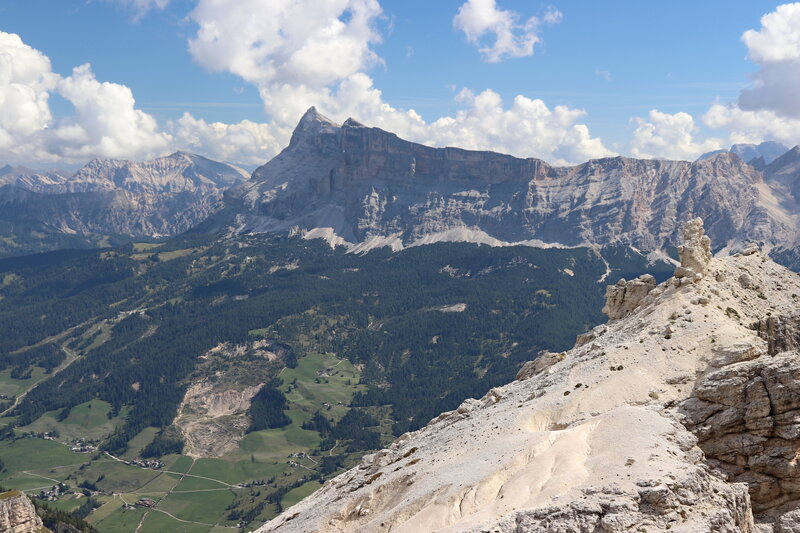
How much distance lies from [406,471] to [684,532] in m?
31.6

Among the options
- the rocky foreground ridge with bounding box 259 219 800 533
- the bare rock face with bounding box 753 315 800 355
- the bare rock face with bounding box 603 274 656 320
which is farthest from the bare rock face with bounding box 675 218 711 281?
the bare rock face with bounding box 603 274 656 320

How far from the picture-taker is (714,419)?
179 ft

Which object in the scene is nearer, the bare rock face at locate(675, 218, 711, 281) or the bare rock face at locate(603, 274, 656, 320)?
the bare rock face at locate(675, 218, 711, 281)

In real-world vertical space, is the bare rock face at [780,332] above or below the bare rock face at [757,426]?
above

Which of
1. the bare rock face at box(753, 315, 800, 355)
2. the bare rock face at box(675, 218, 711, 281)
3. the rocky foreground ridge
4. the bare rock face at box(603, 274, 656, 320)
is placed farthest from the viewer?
the bare rock face at box(603, 274, 656, 320)

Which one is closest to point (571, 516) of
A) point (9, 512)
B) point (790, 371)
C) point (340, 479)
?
point (790, 371)

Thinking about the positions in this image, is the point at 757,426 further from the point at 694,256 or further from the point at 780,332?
the point at 694,256

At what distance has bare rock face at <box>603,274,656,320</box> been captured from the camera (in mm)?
98625

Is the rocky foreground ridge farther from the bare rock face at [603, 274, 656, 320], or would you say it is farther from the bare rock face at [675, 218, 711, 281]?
the bare rock face at [603, 274, 656, 320]

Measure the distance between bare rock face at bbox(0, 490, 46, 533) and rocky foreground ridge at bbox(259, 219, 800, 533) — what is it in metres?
108

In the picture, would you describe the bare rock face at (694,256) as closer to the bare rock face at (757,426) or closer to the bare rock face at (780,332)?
the bare rock face at (780,332)

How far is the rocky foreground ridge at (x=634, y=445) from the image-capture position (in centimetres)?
4356

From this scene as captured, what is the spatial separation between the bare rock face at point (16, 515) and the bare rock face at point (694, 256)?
16003cm

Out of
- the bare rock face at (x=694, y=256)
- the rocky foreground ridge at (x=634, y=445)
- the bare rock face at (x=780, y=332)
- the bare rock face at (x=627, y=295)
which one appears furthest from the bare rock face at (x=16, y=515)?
the bare rock face at (x=780, y=332)
